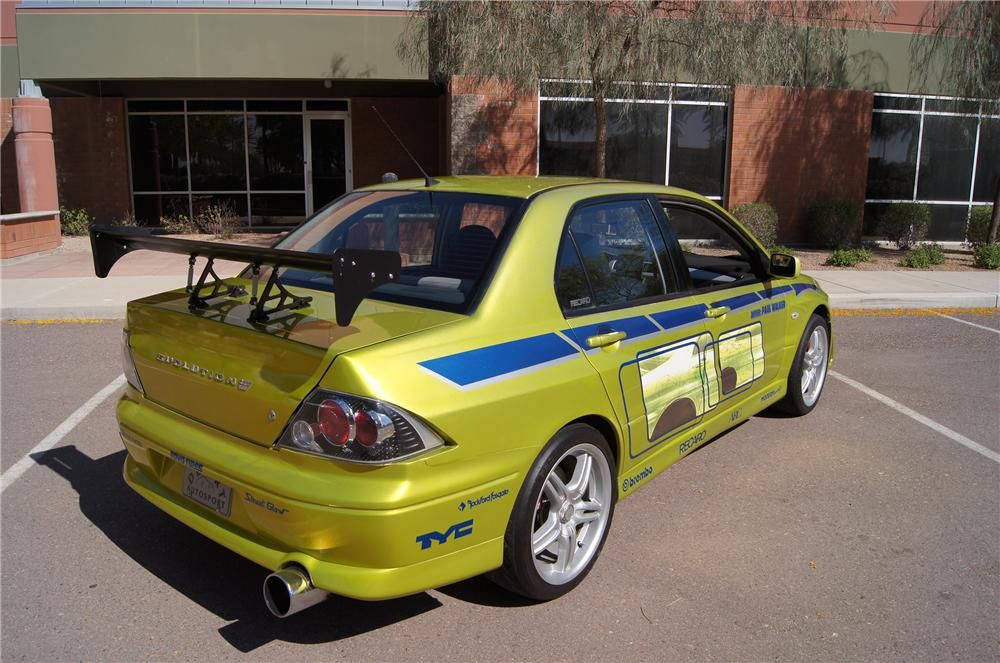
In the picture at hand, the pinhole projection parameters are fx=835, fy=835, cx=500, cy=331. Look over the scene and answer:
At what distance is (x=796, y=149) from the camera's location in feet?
56.3

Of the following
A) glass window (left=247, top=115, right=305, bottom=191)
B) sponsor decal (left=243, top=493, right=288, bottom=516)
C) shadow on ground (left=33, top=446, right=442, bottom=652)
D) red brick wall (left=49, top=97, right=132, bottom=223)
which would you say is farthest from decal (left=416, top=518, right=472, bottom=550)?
red brick wall (left=49, top=97, right=132, bottom=223)

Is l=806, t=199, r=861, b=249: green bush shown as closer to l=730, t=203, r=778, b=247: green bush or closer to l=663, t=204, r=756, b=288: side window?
l=730, t=203, r=778, b=247: green bush

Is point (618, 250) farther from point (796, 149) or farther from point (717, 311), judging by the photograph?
point (796, 149)

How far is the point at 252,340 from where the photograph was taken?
310 cm

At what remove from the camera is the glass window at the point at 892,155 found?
701 inches

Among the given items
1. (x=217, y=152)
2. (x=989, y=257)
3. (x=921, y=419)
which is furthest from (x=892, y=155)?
(x=217, y=152)

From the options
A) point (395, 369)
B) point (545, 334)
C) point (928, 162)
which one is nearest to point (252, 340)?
point (395, 369)

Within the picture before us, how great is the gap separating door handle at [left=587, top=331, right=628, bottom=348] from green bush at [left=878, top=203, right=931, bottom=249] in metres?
15.4

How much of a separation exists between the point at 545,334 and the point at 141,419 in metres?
1.74

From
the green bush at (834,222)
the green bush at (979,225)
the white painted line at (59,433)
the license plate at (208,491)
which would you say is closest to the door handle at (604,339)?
the license plate at (208,491)

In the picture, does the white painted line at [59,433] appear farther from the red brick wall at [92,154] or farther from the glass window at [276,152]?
Result: the red brick wall at [92,154]

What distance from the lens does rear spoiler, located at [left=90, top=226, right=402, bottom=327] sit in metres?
2.79

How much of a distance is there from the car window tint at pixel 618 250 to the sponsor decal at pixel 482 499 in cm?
105

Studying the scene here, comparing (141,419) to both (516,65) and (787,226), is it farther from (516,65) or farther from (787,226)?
(787,226)
